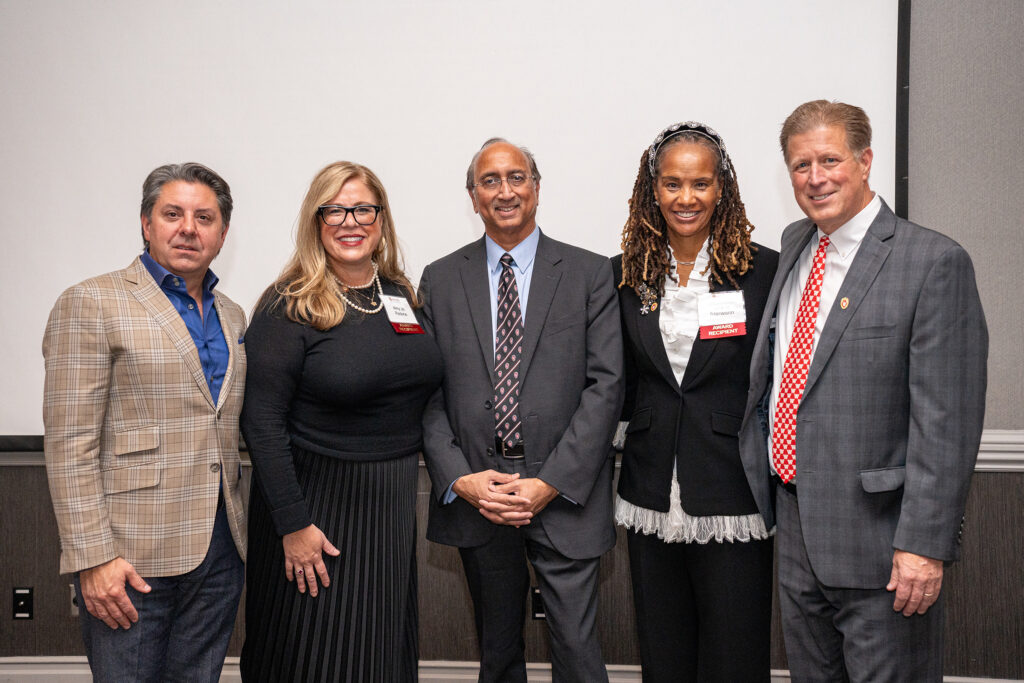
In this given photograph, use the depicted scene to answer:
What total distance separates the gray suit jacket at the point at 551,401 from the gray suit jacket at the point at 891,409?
1.81 feet

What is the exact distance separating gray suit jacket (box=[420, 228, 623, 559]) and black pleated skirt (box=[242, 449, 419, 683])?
0.20m

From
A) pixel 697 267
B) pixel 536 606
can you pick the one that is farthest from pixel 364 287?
pixel 536 606

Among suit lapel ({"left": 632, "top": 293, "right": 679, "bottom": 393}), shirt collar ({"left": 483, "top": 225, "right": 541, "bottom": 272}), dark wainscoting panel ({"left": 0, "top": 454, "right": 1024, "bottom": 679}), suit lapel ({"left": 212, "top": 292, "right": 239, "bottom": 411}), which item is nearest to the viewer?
suit lapel ({"left": 212, "top": 292, "right": 239, "bottom": 411})

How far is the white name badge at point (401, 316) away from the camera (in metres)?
1.81

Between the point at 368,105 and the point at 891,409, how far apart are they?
2310 millimetres

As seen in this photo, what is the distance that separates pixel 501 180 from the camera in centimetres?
191

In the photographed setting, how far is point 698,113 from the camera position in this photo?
265 cm

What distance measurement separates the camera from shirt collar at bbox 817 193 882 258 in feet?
5.15

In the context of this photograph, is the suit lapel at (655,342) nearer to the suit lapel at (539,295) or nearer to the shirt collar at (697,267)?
the shirt collar at (697,267)

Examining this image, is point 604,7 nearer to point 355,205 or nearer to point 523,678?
point 355,205

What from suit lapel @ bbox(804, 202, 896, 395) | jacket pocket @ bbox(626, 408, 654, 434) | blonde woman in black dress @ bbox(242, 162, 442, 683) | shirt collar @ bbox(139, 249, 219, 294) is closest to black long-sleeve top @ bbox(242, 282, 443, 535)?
blonde woman in black dress @ bbox(242, 162, 442, 683)

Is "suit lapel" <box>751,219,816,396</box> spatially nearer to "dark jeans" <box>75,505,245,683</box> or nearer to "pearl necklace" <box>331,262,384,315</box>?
"pearl necklace" <box>331,262,384,315</box>

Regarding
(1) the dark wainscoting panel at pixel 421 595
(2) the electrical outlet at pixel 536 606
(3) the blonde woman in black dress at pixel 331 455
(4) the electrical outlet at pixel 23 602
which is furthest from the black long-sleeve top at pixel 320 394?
(4) the electrical outlet at pixel 23 602

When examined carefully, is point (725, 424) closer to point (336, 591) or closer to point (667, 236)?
point (667, 236)
